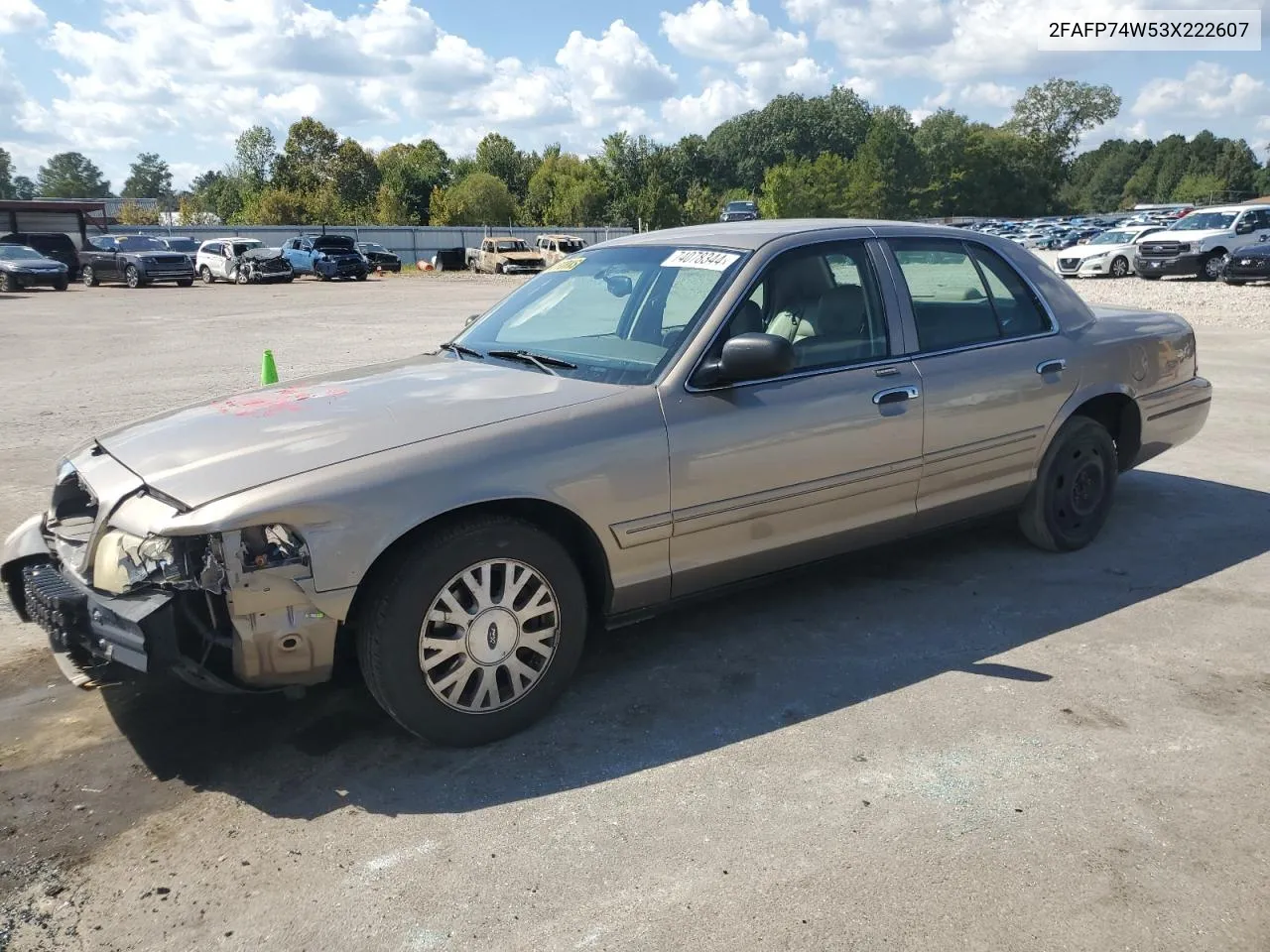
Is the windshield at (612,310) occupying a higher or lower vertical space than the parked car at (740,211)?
lower

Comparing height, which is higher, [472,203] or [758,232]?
[472,203]

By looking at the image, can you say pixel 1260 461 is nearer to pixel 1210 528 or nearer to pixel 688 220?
pixel 1210 528

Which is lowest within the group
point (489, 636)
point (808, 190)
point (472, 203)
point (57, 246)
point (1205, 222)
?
point (489, 636)

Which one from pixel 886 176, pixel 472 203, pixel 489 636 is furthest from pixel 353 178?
pixel 489 636

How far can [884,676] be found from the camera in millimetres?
4000

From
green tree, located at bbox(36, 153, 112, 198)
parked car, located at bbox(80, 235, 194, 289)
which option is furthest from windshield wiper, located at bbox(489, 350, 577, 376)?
green tree, located at bbox(36, 153, 112, 198)

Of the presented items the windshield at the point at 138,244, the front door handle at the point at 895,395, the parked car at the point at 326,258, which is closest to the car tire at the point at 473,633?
the front door handle at the point at 895,395

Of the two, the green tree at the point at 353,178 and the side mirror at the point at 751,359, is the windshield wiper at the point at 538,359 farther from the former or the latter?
the green tree at the point at 353,178

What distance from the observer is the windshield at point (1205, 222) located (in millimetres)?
25609

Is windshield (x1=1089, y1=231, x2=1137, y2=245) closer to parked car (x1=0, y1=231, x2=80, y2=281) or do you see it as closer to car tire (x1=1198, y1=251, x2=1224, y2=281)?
car tire (x1=1198, y1=251, x2=1224, y2=281)

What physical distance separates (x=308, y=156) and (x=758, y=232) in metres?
86.0

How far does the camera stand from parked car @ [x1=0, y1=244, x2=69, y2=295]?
3072 cm

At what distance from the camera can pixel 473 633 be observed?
134 inches

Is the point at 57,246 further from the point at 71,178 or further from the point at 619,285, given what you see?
the point at 71,178
